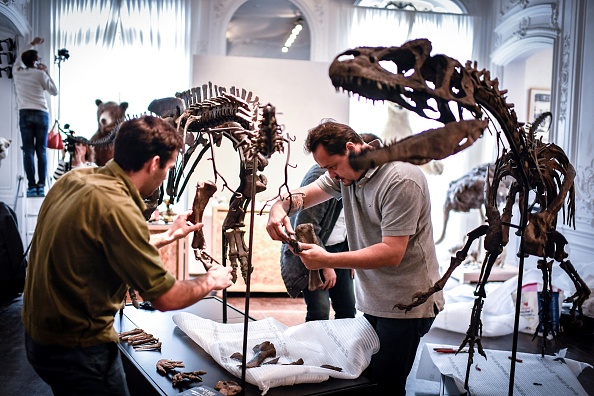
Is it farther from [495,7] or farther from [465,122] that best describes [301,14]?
[465,122]

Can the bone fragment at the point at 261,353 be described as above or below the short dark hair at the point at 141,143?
below

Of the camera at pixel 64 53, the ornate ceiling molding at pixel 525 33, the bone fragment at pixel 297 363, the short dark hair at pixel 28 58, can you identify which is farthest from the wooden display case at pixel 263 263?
the ornate ceiling molding at pixel 525 33

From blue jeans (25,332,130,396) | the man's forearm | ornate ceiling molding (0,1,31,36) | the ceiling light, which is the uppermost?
the ceiling light

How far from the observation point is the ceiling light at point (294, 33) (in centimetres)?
900

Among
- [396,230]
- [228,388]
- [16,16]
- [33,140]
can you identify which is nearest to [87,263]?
[228,388]

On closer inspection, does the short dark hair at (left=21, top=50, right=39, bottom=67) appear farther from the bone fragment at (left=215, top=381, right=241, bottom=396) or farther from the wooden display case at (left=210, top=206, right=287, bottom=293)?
the bone fragment at (left=215, top=381, right=241, bottom=396)

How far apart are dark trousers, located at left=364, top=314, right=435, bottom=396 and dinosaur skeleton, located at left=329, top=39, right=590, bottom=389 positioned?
13cm

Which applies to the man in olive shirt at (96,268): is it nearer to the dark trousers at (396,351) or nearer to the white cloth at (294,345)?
the white cloth at (294,345)

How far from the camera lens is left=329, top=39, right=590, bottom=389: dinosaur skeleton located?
5.66ft

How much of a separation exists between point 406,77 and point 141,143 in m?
0.87

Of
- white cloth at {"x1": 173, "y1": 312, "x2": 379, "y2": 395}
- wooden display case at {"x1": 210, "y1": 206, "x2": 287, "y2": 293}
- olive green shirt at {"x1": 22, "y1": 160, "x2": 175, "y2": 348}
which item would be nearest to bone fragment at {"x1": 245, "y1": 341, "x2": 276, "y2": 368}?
white cloth at {"x1": 173, "y1": 312, "x2": 379, "y2": 395}

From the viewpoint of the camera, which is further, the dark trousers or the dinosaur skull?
the dark trousers

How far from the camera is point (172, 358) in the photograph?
259cm

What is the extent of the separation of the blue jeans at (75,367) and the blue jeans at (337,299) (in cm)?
177
